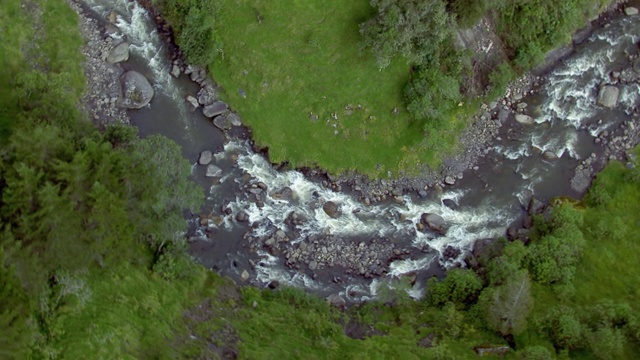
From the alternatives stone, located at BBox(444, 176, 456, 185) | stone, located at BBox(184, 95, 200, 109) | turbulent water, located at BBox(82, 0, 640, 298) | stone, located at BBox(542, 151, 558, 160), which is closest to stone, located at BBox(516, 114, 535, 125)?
Result: turbulent water, located at BBox(82, 0, 640, 298)

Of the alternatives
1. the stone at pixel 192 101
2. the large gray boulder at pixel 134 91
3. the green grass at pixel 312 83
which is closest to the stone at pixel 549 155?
the green grass at pixel 312 83

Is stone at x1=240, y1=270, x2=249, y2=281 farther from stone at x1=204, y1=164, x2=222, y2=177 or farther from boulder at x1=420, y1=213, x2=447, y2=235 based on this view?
boulder at x1=420, y1=213, x2=447, y2=235

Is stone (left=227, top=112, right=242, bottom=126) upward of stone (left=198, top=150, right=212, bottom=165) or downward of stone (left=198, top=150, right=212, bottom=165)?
upward

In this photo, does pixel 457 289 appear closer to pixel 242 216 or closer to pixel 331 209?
pixel 331 209

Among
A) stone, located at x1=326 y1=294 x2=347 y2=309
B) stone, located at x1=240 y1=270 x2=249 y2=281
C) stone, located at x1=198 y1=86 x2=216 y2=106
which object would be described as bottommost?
stone, located at x1=240 y1=270 x2=249 y2=281

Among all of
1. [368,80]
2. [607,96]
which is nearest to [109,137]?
[368,80]

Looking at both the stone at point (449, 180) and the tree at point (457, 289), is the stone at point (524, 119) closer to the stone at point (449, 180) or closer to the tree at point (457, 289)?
the stone at point (449, 180)

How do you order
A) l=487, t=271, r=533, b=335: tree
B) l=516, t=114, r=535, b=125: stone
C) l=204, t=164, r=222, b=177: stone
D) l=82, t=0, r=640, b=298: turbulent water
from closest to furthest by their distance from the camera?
l=487, t=271, r=533, b=335: tree, l=82, t=0, r=640, b=298: turbulent water, l=204, t=164, r=222, b=177: stone, l=516, t=114, r=535, b=125: stone
